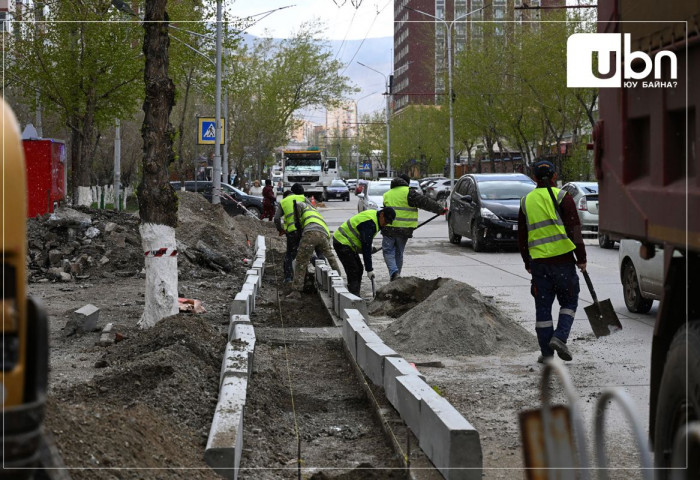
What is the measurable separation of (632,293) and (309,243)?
458 centimetres

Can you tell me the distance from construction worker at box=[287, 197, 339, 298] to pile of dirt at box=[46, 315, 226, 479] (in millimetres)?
4305

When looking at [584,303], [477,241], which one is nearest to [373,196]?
[477,241]

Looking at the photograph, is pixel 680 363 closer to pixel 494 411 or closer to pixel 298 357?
pixel 494 411

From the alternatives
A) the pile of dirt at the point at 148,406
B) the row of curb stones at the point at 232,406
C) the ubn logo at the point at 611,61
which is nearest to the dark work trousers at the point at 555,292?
the row of curb stones at the point at 232,406

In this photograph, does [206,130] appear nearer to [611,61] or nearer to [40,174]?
[40,174]

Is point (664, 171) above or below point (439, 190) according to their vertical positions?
above

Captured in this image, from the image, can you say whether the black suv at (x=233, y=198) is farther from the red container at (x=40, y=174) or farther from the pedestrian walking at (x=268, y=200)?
the red container at (x=40, y=174)

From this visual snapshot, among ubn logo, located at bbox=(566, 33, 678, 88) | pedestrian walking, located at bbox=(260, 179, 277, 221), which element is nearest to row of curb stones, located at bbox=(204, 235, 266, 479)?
ubn logo, located at bbox=(566, 33, 678, 88)

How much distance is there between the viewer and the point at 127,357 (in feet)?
29.4

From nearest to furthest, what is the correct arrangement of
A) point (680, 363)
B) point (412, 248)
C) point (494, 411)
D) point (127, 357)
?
point (680, 363) → point (494, 411) → point (127, 357) → point (412, 248)

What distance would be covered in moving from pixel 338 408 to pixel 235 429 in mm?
2319

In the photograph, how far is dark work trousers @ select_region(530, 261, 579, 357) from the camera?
8.91 m

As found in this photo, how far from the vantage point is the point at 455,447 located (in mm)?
5477

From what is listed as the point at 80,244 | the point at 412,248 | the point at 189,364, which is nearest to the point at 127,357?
the point at 189,364
